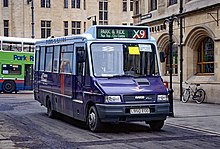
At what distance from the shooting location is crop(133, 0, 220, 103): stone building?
1070 inches

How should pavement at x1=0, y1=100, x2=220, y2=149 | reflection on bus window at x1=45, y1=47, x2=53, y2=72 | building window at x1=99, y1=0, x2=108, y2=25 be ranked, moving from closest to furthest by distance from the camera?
1. pavement at x1=0, y1=100, x2=220, y2=149
2. reflection on bus window at x1=45, y1=47, x2=53, y2=72
3. building window at x1=99, y1=0, x2=108, y2=25

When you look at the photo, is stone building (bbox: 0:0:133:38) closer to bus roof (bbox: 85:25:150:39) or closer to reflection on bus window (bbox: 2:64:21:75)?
reflection on bus window (bbox: 2:64:21:75)

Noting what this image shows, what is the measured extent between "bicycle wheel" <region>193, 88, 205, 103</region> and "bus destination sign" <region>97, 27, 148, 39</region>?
42.1ft

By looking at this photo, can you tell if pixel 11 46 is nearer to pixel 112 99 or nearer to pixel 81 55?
pixel 81 55

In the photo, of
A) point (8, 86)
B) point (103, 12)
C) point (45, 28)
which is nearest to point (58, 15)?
point (45, 28)

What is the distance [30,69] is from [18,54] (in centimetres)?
154

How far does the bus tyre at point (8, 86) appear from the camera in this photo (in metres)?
41.5

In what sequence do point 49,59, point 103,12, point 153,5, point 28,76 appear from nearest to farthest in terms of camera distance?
1. point 49,59
2. point 153,5
3. point 28,76
4. point 103,12

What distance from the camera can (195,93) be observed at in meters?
28.2

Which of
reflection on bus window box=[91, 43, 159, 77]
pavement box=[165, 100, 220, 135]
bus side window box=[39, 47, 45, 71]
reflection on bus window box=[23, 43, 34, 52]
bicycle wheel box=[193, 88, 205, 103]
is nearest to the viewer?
reflection on bus window box=[91, 43, 159, 77]

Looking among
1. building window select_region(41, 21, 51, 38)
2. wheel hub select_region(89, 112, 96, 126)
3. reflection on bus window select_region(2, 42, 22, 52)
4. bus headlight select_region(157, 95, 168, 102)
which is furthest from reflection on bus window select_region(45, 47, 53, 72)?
building window select_region(41, 21, 51, 38)

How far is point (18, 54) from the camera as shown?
4181 centimetres

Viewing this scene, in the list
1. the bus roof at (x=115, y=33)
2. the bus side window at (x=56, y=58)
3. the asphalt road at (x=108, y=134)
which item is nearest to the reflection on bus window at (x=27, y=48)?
the asphalt road at (x=108, y=134)

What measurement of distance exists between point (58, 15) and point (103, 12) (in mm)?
6634
